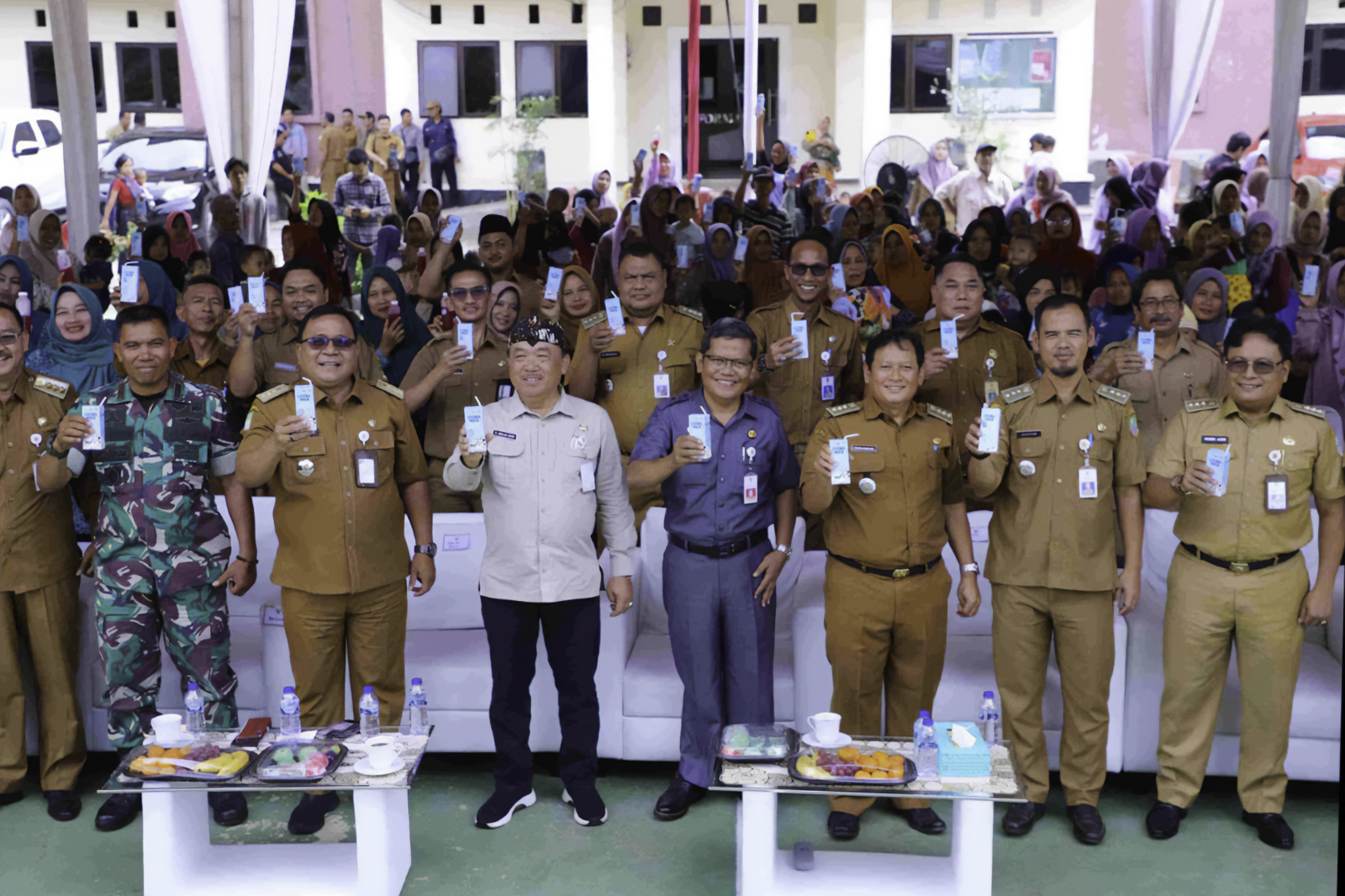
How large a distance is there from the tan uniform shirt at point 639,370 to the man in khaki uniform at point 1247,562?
2001mm

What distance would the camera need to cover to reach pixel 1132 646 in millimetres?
4203

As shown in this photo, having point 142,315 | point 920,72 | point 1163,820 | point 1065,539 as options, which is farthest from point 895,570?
point 920,72

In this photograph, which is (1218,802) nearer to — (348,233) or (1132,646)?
(1132,646)

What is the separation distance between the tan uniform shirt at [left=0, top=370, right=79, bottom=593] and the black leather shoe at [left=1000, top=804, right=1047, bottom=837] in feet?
10.6

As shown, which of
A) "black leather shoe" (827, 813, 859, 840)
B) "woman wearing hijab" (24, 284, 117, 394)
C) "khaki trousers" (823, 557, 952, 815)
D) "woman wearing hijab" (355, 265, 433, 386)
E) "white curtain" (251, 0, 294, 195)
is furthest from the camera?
"white curtain" (251, 0, 294, 195)

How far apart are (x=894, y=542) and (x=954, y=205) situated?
8983 mm

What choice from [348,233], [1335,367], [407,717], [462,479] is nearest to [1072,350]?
[462,479]

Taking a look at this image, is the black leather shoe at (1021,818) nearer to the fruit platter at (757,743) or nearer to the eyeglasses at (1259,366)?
the fruit platter at (757,743)

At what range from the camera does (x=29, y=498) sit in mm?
4078

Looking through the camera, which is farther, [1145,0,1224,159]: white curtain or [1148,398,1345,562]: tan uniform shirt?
[1145,0,1224,159]: white curtain

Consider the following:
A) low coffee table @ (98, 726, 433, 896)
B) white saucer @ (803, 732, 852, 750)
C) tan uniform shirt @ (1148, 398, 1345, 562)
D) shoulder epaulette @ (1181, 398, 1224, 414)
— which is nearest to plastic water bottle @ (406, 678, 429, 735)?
low coffee table @ (98, 726, 433, 896)

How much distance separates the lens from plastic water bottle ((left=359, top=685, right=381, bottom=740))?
3.70m

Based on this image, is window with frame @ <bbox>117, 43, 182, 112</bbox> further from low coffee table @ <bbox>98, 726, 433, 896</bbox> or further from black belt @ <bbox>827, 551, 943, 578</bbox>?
black belt @ <bbox>827, 551, 943, 578</bbox>

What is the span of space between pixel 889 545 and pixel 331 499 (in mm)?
1762
